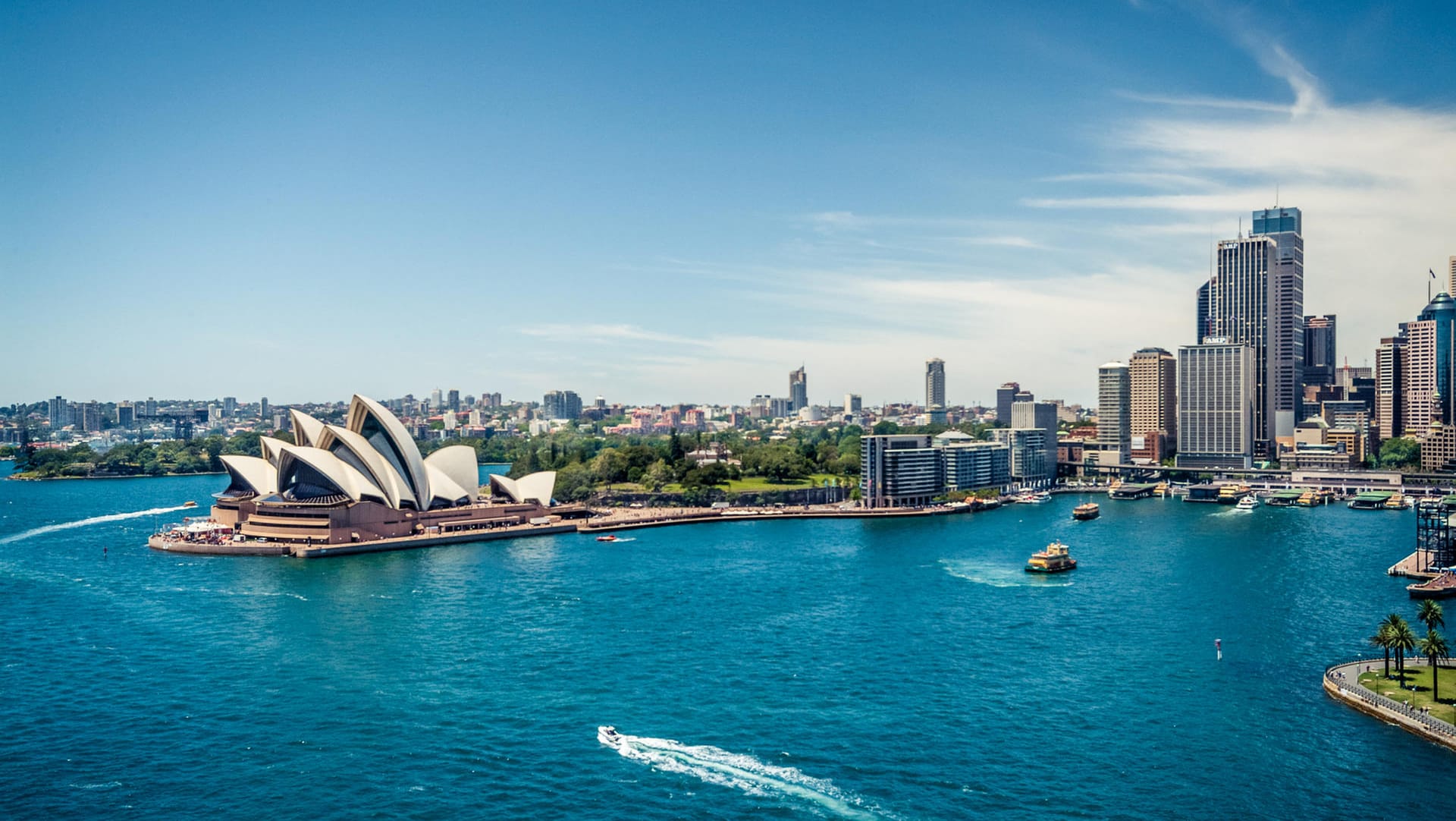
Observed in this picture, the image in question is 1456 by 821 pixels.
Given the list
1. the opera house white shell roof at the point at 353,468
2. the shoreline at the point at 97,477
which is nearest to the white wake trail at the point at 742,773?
the opera house white shell roof at the point at 353,468

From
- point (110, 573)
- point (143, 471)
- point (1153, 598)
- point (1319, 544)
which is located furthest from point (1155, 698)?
point (143, 471)

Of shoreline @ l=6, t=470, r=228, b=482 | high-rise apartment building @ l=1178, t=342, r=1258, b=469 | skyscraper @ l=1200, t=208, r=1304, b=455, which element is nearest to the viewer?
high-rise apartment building @ l=1178, t=342, r=1258, b=469

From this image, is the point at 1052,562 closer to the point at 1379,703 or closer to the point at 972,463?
the point at 1379,703

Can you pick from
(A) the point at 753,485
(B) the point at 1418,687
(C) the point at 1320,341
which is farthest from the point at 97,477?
(C) the point at 1320,341

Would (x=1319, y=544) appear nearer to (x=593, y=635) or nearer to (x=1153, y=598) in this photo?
(x=1153, y=598)

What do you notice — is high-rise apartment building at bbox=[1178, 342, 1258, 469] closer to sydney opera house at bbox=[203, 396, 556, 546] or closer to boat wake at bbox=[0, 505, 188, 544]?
sydney opera house at bbox=[203, 396, 556, 546]

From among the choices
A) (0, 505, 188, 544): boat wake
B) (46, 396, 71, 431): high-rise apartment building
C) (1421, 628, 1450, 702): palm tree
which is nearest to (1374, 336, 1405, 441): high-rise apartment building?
(1421, 628, 1450, 702): palm tree
